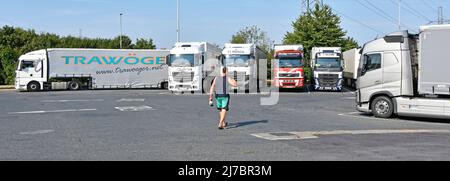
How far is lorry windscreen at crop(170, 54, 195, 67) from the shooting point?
31234 millimetres

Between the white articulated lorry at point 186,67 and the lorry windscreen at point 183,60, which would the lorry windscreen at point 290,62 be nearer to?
the white articulated lorry at point 186,67

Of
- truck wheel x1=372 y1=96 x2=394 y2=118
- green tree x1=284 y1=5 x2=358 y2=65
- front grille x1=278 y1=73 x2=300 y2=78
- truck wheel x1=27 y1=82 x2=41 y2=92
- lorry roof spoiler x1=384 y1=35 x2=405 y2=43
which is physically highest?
green tree x1=284 y1=5 x2=358 y2=65

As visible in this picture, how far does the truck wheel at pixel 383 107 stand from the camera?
1677 cm

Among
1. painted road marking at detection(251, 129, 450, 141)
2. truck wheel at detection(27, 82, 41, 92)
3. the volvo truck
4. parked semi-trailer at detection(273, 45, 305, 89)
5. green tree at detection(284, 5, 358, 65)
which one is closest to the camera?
painted road marking at detection(251, 129, 450, 141)

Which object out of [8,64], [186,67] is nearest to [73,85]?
[186,67]

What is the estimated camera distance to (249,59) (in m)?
31.9

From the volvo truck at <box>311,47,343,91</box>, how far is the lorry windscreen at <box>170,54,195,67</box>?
9.44 metres

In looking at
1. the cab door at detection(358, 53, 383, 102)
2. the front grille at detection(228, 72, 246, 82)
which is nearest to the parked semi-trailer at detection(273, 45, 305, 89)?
the front grille at detection(228, 72, 246, 82)

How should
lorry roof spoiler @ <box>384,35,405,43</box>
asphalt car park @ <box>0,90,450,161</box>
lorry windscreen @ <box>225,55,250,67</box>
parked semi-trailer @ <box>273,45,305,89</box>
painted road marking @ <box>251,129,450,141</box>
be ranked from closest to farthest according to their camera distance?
1. asphalt car park @ <box>0,90,450,161</box>
2. painted road marking @ <box>251,129,450,141</box>
3. lorry roof spoiler @ <box>384,35,405,43</box>
4. lorry windscreen @ <box>225,55,250,67</box>
5. parked semi-trailer @ <box>273,45,305,89</box>

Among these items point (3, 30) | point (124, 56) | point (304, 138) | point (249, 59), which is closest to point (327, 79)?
point (249, 59)

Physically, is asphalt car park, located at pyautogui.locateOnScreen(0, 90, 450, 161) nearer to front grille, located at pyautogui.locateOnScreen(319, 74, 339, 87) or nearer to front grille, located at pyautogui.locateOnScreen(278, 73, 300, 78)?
front grille, located at pyautogui.locateOnScreen(278, 73, 300, 78)

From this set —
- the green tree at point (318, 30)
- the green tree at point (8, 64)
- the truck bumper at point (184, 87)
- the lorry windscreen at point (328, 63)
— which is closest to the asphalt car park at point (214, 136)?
the truck bumper at point (184, 87)

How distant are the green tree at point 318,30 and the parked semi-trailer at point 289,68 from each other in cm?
1932
